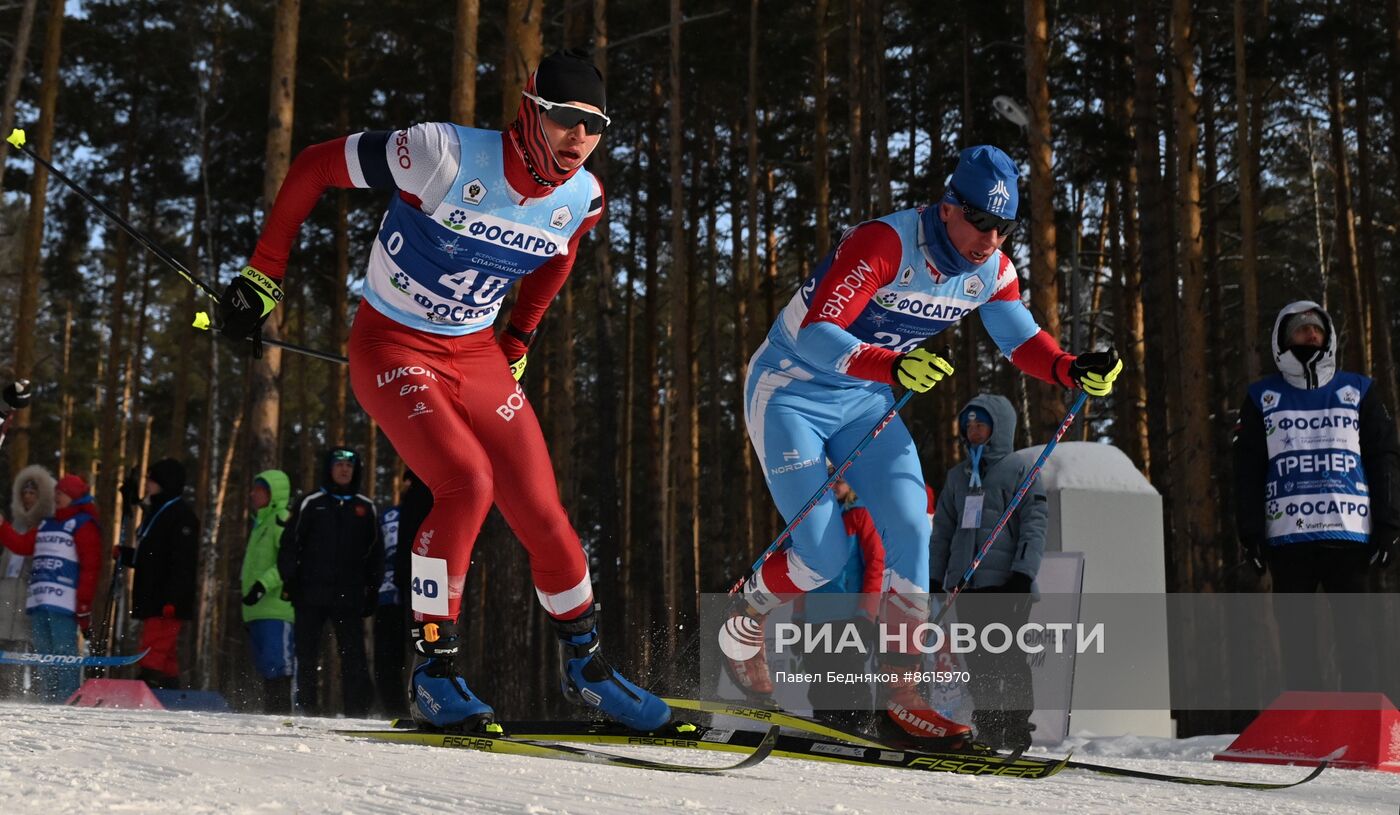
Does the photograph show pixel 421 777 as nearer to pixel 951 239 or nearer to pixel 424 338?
pixel 424 338

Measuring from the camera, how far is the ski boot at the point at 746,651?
5.95 meters

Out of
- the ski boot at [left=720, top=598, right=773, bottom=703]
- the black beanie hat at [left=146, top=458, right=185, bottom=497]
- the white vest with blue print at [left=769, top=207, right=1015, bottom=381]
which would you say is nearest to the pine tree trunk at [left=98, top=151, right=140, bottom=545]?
the black beanie hat at [left=146, top=458, right=185, bottom=497]

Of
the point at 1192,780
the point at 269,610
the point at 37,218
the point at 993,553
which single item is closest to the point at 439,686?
the point at 1192,780

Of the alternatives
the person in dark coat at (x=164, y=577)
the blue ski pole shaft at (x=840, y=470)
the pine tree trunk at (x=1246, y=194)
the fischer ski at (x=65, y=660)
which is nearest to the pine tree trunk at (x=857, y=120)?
the pine tree trunk at (x=1246, y=194)

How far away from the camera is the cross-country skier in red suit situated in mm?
4570

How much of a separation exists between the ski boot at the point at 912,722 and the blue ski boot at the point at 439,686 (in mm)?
1519

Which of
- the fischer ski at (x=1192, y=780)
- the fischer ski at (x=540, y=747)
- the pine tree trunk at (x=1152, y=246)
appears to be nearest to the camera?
the fischer ski at (x=540, y=747)

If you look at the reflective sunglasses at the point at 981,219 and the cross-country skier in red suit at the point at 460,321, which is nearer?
the cross-country skier in red suit at the point at 460,321

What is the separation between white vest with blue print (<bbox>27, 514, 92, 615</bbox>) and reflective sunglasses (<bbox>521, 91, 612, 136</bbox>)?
21.7 feet

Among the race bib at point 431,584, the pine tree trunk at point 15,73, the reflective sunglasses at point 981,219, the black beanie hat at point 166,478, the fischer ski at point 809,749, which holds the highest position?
the pine tree trunk at point 15,73

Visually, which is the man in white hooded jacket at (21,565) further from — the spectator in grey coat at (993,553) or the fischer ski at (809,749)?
the fischer ski at (809,749)

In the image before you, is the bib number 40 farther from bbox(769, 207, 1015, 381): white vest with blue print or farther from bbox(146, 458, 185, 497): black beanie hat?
bbox(146, 458, 185, 497): black beanie hat

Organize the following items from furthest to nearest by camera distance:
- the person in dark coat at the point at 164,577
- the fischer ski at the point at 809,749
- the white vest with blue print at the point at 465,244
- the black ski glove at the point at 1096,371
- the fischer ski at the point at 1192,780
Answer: the person in dark coat at the point at 164,577 → the black ski glove at the point at 1096,371 → the white vest with blue print at the point at 465,244 → the fischer ski at the point at 809,749 → the fischer ski at the point at 1192,780

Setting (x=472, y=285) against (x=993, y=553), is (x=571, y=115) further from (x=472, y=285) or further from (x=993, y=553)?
(x=993, y=553)
